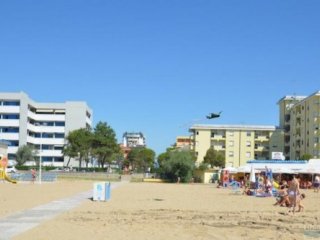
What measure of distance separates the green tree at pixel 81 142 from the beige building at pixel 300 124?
39.3 meters

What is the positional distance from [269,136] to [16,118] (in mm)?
52129

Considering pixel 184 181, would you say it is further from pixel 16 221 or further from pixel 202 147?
pixel 16 221

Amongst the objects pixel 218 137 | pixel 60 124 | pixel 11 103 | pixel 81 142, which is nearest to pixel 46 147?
pixel 60 124

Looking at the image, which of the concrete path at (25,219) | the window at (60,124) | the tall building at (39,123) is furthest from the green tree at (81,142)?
the concrete path at (25,219)

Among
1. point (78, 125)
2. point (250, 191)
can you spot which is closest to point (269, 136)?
point (78, 125)

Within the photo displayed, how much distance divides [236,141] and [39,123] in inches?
1699

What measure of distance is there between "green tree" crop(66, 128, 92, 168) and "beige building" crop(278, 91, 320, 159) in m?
39.3

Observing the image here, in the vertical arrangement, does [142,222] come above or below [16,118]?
below

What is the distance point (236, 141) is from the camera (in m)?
116

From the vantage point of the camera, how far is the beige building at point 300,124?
324 feet

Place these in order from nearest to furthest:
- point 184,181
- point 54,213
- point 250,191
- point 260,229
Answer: point 260,229 < point 54,213 < point 250,191 < point 184,181

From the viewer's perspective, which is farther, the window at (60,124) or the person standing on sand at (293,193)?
the window at (60,124)

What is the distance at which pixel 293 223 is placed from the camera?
1778 cm

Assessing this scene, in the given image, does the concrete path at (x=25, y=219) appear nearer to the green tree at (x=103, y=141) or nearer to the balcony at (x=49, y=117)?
the green tree at (x=103, y=141)
